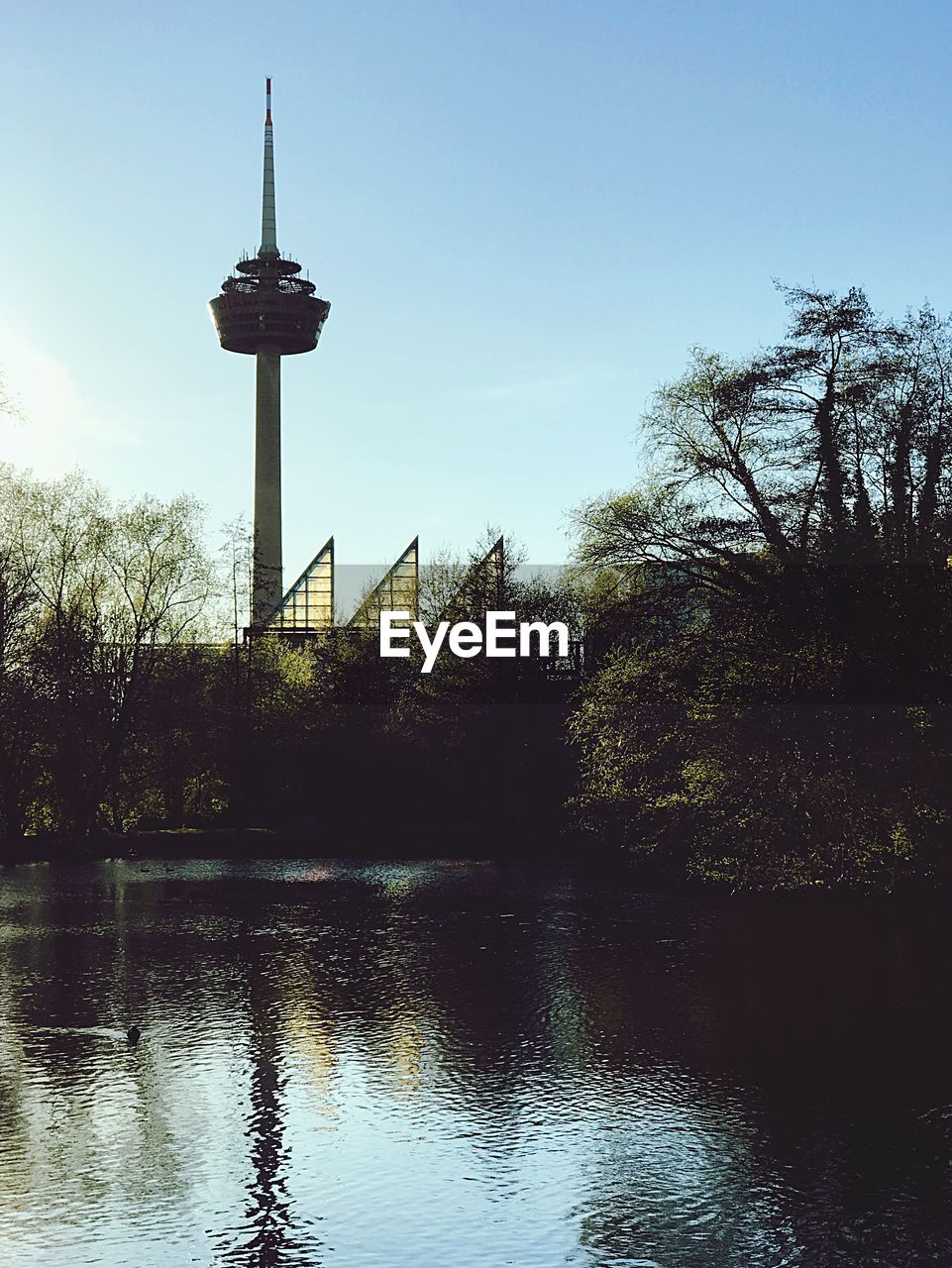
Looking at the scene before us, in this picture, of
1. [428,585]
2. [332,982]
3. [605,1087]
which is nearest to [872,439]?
[332,982]

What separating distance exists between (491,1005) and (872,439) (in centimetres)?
2119

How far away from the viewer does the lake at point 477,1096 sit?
10305 millimetres

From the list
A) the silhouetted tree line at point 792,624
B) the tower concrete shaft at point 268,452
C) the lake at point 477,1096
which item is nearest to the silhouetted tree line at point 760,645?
the silhouetted tree line at point 792,624

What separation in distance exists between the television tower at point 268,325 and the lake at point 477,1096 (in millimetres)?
111996

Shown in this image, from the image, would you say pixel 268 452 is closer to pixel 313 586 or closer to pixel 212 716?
pixel 313 586

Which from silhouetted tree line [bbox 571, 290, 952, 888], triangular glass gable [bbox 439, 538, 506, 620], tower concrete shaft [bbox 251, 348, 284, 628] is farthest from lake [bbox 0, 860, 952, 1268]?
tower concrete shaft [bbox 251, 348, 284, 628]

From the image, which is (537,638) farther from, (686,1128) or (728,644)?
(686,1128)

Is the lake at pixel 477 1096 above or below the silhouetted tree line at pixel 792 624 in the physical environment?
below

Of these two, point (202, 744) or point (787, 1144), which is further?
point (202, 744)

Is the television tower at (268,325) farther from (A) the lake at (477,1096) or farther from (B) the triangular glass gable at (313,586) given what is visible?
(A) the lake at (477,1096)

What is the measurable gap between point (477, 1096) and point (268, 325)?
12973 centimetres

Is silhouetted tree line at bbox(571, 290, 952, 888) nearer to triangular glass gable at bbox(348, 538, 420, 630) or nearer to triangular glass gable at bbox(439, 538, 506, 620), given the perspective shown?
triangular glass gable at bbox(439, 538, 506, 620)

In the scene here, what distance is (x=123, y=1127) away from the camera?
13.1 m

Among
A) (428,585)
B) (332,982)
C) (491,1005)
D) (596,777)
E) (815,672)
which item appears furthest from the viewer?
(428,585)
